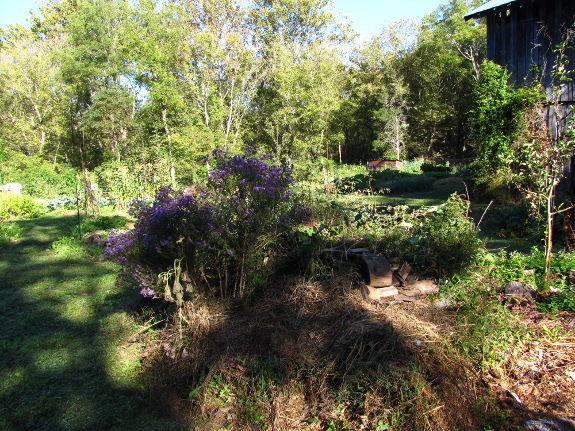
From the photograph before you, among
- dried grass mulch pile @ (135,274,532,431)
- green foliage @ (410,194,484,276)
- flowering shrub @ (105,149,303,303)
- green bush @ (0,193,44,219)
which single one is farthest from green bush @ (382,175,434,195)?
dried grass mulch pile @ (135,274,532,431)

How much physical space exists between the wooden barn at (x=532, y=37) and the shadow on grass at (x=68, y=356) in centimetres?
742

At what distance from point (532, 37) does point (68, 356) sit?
8.65 m

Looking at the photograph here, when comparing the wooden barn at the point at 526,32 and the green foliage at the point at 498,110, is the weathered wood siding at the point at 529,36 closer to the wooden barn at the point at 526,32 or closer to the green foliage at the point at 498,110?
the wooden barn at the point at 526,32

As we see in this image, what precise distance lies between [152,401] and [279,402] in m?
0.91

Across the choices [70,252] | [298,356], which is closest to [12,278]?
[70,252]

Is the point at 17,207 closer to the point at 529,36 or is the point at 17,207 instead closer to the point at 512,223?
the point at 512,223

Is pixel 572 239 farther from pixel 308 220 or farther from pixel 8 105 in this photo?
pixel 8 105

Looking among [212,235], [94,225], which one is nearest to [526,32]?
[212,235]

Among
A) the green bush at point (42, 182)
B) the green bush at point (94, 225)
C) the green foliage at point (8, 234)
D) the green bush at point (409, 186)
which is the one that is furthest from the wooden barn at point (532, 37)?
the green bush at point (42, 182)

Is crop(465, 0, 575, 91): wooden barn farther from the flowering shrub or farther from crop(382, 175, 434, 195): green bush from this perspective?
crop(382, 175, 434, 195): green bush

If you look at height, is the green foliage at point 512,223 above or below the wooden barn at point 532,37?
below

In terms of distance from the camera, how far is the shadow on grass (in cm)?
263

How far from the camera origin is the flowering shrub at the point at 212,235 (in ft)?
10.6

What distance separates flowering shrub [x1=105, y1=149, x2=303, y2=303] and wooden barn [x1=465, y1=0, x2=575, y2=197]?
603 cm
